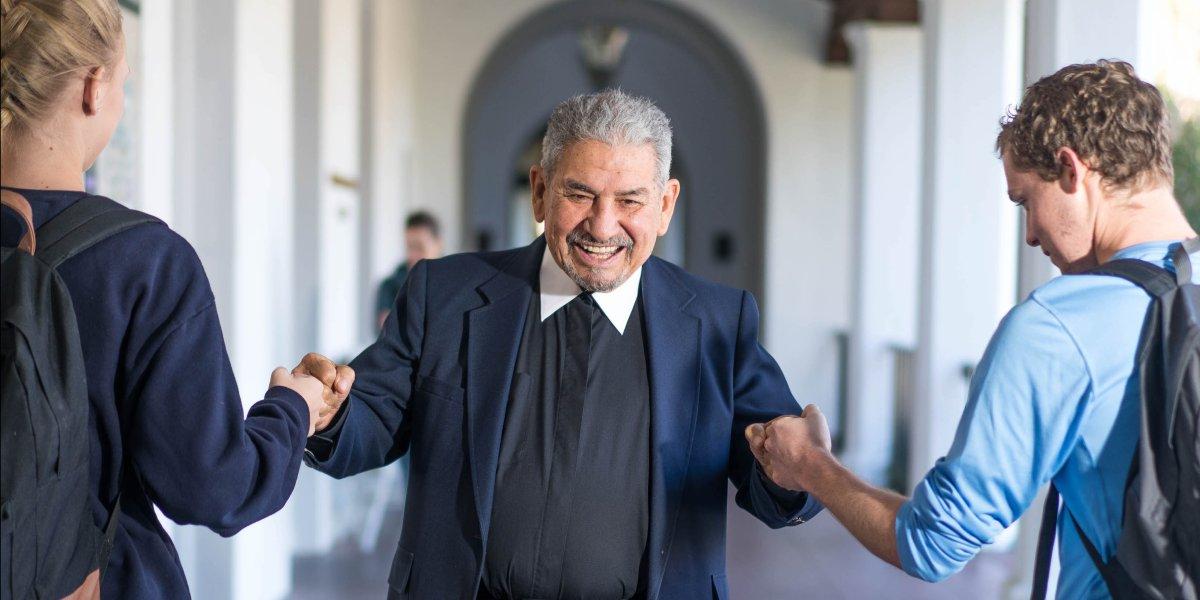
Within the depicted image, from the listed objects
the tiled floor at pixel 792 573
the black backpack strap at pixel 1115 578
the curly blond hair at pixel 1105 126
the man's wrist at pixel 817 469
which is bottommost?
the tiled floor at pixel 792 573

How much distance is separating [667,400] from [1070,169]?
0.77m

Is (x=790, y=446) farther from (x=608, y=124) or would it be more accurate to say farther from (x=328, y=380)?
(x=328, y=380)

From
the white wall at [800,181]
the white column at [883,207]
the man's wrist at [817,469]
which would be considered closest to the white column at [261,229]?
the man's wrist at [817,469]

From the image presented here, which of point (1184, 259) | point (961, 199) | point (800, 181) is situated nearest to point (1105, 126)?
point (1184, 259)

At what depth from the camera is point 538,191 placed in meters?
2.18

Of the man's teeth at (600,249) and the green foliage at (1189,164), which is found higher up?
the green foliage at (1189,164)

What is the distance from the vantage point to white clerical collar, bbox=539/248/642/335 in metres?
2.15

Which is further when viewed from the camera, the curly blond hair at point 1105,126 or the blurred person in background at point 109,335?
the curly blond hair at point 1105,126

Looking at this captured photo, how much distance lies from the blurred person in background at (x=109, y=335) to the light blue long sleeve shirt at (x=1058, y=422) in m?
0.94

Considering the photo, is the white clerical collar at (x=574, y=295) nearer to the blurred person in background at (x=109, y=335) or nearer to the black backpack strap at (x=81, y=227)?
the blurred person in background at (x=109, y=335)

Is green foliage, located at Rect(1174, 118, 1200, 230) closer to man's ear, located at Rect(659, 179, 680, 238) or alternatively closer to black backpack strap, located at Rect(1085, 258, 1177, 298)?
man's ear, located at Rect(659, 179, 680, 238)

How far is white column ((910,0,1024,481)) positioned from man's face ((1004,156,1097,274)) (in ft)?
17.0

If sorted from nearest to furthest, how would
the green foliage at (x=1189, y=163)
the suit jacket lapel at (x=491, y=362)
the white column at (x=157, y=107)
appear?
1. the suit jacket lapel at (x=491, y=362)
2. the white column at (x=157, y=107)
3. the green foliage at (x=1189, y=163)

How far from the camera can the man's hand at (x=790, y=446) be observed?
6.30 feet
